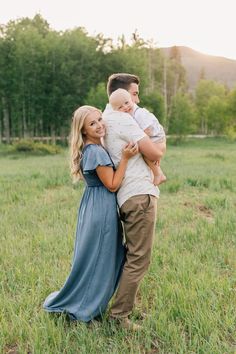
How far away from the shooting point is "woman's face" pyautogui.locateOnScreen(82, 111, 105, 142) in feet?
10.8

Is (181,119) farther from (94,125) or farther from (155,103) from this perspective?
(94,125)

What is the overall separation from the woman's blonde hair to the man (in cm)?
16

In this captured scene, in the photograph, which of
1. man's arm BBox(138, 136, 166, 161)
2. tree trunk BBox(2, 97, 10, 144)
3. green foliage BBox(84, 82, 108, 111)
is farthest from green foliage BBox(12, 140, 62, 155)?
man's arm BBox(138, 136, 166, 161)

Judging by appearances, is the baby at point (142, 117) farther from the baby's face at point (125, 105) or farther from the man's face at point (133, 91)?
the man's face at point (133, 91)

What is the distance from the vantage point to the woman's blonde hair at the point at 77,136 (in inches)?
131

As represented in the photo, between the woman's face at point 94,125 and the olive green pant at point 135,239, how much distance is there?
55 centimetres

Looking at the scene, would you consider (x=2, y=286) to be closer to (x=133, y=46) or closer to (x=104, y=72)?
(x=104, y=72)

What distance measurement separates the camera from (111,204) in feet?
11.0

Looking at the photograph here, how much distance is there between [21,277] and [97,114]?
2.09 metres

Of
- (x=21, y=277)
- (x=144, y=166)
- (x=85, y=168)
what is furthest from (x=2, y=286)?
(x=144, y=166)

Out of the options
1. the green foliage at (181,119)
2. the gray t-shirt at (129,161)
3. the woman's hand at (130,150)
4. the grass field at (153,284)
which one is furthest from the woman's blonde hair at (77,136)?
the green foliage at (181,119)

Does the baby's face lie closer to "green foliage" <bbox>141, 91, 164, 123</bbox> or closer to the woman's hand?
the woman's hand

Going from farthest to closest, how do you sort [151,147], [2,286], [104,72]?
[104,72] < [2,286] < [151,147]

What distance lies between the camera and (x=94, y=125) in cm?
329
